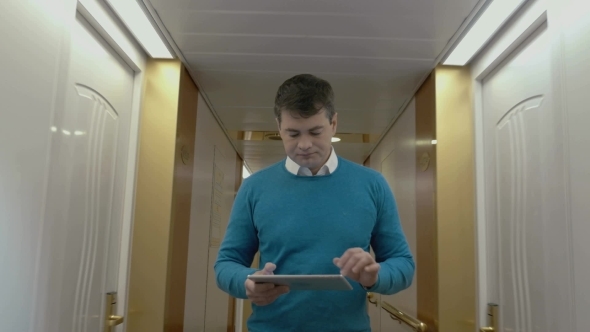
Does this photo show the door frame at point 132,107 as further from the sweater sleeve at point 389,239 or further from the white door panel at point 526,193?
the white door panel at point 526,193

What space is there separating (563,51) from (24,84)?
1.21m

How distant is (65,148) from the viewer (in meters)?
1.34

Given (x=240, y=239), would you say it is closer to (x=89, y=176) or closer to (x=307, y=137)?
(x=307, y=137)

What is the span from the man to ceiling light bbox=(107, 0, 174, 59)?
722 mm

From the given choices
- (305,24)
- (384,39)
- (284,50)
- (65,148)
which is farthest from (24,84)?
(384,39)

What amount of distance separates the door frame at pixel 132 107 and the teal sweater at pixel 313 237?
1.39ft

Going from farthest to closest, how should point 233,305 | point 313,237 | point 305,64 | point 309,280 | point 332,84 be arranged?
point 233,305, point 332,84, point 305,64, point 313,237, point 309,280

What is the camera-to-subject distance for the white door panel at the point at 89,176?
4.38 feet

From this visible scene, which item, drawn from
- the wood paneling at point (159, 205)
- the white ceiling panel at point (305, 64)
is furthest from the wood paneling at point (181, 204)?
the white ceiling panel at point (305, 64)

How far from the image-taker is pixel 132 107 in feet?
6.11

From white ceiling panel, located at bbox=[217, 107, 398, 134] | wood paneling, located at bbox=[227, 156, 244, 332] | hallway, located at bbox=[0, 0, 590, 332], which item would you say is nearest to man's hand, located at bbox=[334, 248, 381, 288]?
hallway, located at bbox=[0, 0, 590, 332]

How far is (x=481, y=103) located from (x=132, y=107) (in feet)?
4.31

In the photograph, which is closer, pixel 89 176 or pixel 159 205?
pixel 89 176

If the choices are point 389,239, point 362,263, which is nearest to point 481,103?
point 389,239
